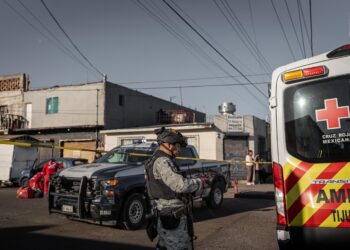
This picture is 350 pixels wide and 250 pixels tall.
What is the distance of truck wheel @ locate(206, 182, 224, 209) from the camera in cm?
1011

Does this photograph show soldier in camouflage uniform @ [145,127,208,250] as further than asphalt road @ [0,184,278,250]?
No

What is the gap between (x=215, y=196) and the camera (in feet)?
33.8

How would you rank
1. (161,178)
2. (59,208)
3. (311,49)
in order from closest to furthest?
(161,178), (59,208), (311,49)

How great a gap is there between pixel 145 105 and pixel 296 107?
2814 centimetres

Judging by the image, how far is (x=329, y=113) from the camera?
13.0ft

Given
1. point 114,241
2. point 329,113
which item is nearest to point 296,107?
point 329,113

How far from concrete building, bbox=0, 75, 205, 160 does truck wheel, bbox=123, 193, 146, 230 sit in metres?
18.4

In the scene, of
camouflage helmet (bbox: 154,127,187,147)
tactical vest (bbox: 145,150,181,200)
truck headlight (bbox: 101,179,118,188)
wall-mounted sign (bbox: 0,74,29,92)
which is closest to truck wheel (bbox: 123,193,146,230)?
truck headlight (bbox: 101,179,118,188)

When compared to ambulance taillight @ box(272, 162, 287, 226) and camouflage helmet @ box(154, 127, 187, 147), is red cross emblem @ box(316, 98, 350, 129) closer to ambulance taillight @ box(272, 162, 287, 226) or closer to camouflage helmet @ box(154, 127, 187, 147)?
ambulance taillight @ box(272, 162, 287, 226)

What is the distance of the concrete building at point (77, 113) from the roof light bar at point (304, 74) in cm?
2244

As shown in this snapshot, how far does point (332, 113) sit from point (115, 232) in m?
5.14

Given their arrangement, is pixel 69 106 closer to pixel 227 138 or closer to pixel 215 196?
pixel 227 138

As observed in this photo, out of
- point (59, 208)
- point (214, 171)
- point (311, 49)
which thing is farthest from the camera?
point (311, 49)

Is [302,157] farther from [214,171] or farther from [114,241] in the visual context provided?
[214,171]
